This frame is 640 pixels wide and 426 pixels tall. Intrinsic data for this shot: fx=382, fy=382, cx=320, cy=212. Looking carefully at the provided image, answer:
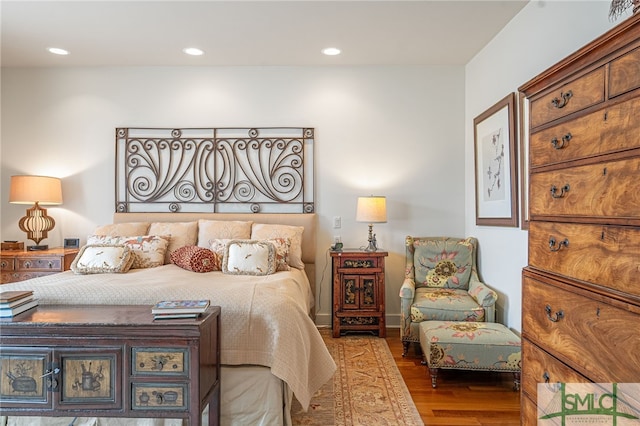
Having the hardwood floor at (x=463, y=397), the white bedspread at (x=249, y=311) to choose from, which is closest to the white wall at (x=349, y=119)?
the hardwood floor at (x=463, y=397)

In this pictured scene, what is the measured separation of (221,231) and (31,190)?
6.30 ft

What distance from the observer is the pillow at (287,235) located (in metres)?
3.45

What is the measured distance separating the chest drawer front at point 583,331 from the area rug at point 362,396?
3.52 feet

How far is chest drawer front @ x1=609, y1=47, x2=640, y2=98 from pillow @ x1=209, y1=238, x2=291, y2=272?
2.42 m

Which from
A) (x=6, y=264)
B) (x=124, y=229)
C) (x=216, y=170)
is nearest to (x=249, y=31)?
(x=216, y=170)

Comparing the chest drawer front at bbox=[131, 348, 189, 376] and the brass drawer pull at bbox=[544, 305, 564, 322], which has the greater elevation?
the brass drawer pull at bbox=[544, 305, 564, 322]

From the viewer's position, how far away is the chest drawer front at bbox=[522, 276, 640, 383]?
1.04 metres

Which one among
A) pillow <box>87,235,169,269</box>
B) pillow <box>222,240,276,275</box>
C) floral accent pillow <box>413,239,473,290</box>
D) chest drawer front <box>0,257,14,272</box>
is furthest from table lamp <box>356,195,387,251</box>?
chest drawer front <box>0,257,14,272</box>

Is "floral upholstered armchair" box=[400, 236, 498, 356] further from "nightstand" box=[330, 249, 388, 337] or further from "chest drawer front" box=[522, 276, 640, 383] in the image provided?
"chest drawer front" box=[522, 276, 640, 383]

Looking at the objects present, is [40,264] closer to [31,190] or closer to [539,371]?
[31,190]

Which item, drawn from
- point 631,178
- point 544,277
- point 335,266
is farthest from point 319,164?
point 631,178

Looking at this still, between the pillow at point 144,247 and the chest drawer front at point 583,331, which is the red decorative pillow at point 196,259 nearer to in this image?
the pillow at point 144,247

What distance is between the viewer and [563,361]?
1.31 meters

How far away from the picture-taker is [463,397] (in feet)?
8.11
